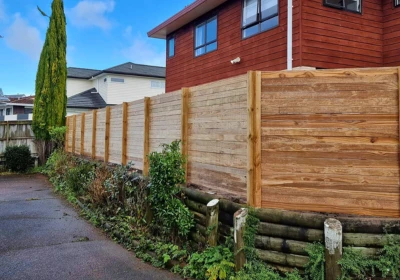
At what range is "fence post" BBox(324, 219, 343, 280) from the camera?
10.5ft

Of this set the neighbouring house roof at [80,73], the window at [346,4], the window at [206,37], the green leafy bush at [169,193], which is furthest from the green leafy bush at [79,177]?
the neighbouring house roof at [80,73]

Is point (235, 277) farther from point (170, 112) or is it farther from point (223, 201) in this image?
point (170, 112)

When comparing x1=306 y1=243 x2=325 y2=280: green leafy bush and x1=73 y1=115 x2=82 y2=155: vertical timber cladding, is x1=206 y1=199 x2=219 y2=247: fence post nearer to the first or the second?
x1=306 y1=243 x2=325 y2=280: green leafy bush

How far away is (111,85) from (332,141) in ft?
76.1

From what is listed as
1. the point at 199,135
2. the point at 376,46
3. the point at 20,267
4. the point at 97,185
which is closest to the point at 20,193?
the point at 97,185

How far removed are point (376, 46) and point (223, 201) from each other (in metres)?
7.30

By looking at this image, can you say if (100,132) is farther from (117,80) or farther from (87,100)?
(117,80)

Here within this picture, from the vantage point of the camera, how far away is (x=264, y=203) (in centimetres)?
379

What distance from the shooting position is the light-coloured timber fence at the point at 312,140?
3441mm

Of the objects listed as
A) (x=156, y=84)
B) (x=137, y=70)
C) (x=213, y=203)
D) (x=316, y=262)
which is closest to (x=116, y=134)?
(x=213, y=203)

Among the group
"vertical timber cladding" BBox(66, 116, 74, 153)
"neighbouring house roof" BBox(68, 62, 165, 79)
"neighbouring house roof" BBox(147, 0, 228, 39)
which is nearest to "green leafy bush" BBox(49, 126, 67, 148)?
"vertical timber cladding" BBox(66, 116, 74, 153)

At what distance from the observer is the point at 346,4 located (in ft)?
28.0

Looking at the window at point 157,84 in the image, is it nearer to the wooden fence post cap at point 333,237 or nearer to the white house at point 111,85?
the white house at point 111,85

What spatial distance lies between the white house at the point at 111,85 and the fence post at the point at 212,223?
69.7ft
